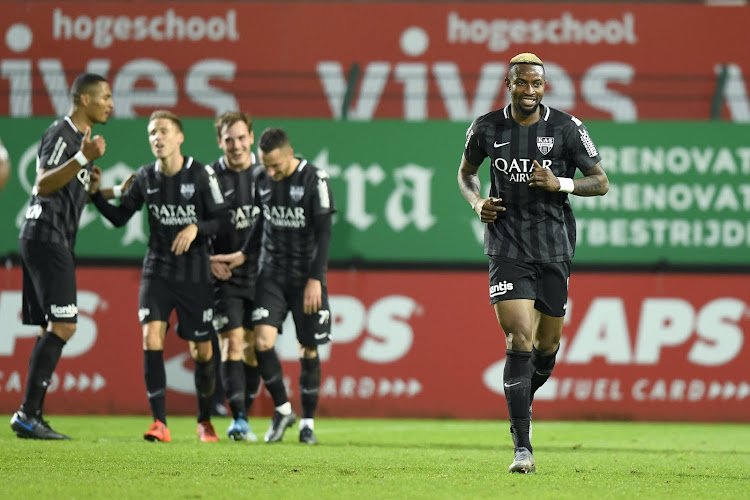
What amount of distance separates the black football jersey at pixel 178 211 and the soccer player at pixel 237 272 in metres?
0.29

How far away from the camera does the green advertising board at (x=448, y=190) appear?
11.8 meters

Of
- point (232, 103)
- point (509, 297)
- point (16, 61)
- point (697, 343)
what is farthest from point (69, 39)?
point (509, 297)

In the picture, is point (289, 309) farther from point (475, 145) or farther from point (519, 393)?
point (519, 393)

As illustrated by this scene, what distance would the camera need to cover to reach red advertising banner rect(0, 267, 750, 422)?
11.6 meters

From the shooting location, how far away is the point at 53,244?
8273mm

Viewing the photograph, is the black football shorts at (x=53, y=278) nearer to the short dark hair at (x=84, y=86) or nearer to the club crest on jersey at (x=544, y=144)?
the short dark hair at (x=84, y=86)

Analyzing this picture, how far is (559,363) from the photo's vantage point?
11695mm

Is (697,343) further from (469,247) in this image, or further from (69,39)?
(69,39)

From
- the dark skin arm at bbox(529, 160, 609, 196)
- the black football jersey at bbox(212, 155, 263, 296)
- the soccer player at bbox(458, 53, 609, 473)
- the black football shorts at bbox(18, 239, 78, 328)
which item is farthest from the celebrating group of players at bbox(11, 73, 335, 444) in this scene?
the dark skin arm at bbox(529, 160, 609, 196)

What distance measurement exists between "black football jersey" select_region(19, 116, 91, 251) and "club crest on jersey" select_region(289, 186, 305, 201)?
142cm

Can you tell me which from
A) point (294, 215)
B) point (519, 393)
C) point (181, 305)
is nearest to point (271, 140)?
point (294, 215)

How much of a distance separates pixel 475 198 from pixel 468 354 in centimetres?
527

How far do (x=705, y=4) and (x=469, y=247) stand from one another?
5.57 metres

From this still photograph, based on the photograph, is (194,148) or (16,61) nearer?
(194,148)
